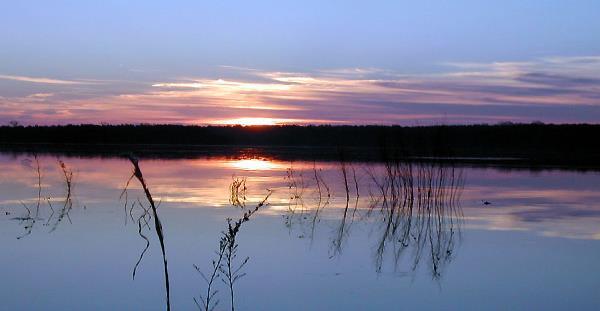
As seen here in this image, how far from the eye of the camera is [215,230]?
27.7 feet

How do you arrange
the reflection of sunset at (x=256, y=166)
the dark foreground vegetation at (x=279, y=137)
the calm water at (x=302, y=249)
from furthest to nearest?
the dark foreground vegetation at (x=279, y=137)
the reflection of sunset at (x=256, y=166)
the calm water at (x=302, y=249)

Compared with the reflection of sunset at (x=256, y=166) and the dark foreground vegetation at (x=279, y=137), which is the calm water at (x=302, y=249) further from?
the dark foreground vegetation at (x=279, y=137)

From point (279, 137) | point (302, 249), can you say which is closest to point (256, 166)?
point (302, 249)

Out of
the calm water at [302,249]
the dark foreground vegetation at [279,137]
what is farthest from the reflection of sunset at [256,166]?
the dark foreground vegetation at [279,137]

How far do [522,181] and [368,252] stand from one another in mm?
9461

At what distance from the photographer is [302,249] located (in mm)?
7621

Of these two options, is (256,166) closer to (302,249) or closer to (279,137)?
(302,249)

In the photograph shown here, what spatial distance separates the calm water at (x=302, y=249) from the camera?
5594mm

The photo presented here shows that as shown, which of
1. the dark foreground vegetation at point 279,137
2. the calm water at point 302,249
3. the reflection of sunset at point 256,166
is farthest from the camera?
the dark foreground vegetation at point 279,137

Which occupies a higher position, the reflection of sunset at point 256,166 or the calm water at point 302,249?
the reflection of sunset at point 256,166

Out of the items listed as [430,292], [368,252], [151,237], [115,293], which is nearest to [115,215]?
[151,237]

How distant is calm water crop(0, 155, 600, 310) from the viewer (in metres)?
5.59

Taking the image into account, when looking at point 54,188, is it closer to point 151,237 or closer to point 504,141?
point 151,237

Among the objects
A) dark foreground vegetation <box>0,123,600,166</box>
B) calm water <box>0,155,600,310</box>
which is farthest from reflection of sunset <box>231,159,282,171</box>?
dark foreground vegetation <box>0,123,600,166</box>
